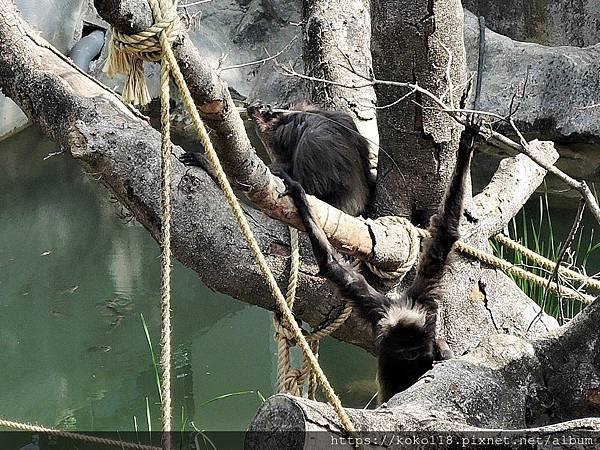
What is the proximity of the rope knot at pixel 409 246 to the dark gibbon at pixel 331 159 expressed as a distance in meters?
0.49

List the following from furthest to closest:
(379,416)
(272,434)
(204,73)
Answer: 1. (204,73)
2. (379,416)
3. (272,434)

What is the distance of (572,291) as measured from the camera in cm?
269

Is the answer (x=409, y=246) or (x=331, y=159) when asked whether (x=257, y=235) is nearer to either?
(x=409, y=246)

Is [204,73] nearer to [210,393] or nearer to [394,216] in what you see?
[394,216]

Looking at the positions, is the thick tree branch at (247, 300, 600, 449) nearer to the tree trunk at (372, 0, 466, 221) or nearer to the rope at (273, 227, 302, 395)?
the rope at (273, 227, 302, 395)

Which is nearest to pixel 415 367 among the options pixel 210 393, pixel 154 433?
pixel 154 433

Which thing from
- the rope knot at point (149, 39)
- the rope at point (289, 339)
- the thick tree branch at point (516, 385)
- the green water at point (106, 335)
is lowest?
the green water at point (106, 335)

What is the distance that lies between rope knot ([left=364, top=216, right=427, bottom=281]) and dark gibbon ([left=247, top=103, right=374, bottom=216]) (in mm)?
488

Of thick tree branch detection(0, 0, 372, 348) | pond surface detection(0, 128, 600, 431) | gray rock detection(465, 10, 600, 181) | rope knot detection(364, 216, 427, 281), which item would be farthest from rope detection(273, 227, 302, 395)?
gray rock detection(465, 10, 600, 181)

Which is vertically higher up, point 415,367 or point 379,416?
point 379,416

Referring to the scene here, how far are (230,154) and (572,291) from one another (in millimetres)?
1297

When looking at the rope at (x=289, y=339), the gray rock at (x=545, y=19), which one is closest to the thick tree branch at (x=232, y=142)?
the rope at (x=289, y=339)

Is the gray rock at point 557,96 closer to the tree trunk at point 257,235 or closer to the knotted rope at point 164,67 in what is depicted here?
the tree trunk at point 257,235

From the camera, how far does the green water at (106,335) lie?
5.34 metres
